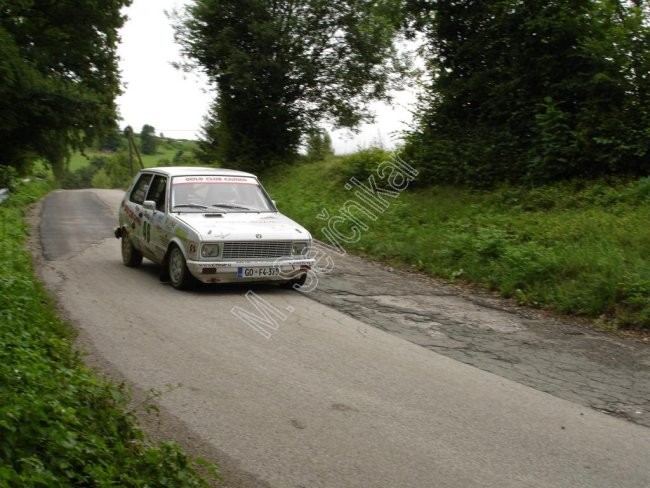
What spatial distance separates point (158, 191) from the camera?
36.7ft

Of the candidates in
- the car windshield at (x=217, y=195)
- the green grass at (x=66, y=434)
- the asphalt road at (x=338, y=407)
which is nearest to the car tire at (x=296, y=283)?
the asphalt road at (x=338, y=407)

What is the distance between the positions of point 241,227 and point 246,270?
68 centimetres

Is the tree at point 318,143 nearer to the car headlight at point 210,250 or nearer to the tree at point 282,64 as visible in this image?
the tree at point 282,64

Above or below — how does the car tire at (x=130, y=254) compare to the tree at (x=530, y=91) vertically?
below

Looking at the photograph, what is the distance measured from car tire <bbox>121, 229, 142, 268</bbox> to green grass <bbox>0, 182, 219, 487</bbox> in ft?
21.3

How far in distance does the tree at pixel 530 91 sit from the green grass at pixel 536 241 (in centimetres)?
72

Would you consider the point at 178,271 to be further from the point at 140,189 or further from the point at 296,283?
the point at 140,189

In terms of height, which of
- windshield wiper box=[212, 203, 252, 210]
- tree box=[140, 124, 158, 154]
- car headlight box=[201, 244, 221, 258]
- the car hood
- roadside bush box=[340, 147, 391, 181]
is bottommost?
car headlight box=[201, 244, 221, 258]

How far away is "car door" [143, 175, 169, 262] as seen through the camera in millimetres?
10492

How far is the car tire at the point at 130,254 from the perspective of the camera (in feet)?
38.9

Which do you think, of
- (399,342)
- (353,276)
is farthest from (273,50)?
(399,342)

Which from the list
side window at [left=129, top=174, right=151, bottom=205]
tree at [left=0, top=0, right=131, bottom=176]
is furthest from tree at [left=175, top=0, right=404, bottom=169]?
side window at [left=129, top=174, right=151, bottom=205]

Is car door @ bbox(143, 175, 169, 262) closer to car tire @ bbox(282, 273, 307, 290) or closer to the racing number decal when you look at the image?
the racing number decal

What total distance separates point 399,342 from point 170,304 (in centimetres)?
325
